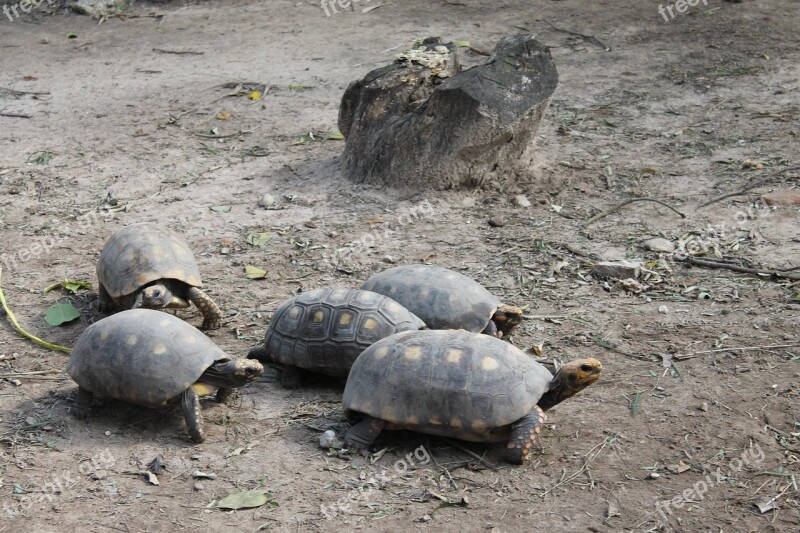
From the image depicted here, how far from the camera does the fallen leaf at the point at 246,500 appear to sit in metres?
3.96

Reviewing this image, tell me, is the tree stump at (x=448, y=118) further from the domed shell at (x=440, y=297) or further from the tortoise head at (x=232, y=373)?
the tortoise head at (x=232, y=373)

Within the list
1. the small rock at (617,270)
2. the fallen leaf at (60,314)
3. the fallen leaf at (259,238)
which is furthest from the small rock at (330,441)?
the fallen leaf at (259,238)

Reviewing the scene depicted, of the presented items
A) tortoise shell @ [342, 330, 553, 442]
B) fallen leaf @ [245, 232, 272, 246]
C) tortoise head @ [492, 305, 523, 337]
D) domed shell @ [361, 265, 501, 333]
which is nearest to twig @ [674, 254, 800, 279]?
tortoise head @ [492, 305, 523, 337]

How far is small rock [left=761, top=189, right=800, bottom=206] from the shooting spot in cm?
691

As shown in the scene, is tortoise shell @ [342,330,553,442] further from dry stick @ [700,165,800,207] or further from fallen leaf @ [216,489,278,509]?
dry stick @ [700,165,800,207]

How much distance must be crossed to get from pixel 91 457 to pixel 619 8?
9.66m

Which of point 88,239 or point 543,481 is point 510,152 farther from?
point 543,481

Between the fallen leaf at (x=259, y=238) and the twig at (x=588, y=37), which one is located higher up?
the twig at (x=588, y=37)

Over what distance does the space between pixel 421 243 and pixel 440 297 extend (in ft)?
5.07

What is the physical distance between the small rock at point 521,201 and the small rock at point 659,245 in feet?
3.52

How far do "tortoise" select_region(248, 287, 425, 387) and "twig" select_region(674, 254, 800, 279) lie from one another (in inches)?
87.3

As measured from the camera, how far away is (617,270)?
6.01m

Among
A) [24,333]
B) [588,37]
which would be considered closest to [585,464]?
[24,333]

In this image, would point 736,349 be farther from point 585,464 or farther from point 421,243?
point 421,243
